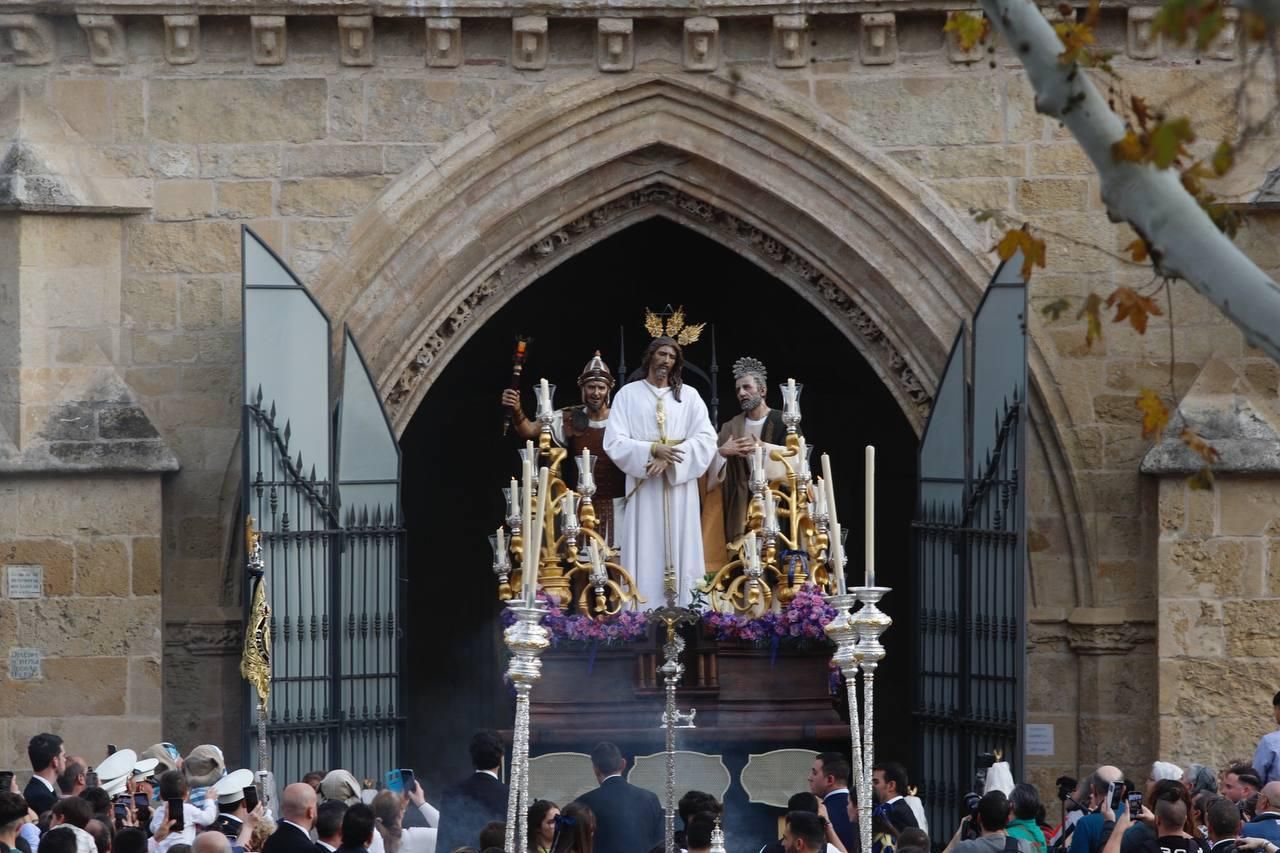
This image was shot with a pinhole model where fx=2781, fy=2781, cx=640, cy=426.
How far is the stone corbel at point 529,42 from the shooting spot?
48.2 ft

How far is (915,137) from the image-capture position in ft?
48.8

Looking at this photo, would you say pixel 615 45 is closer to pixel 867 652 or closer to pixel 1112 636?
pixel 1112 636

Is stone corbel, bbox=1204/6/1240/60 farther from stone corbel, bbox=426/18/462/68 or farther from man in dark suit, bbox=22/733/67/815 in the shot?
man in dark suit, bbox=22/733/67/815

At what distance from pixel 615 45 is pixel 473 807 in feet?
17.5

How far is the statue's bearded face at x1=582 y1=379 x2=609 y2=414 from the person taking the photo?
48.4 feet

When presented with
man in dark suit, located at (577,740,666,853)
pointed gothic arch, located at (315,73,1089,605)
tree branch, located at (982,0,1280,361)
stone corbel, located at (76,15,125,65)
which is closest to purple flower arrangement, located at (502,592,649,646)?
pointed gothic arch, located at (315,73,1089,605)

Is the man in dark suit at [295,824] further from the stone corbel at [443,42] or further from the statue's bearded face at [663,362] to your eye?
the stone corbel at [443,42]

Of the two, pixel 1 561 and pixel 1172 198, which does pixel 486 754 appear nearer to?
pixel 1 561

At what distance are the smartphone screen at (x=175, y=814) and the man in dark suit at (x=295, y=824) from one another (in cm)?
78

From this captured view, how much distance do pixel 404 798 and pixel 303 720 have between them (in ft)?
11.7

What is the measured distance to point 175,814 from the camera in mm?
9734

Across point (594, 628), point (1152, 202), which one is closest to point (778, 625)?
point (594, 628)

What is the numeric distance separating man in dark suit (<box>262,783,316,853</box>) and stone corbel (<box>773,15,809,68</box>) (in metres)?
6.81

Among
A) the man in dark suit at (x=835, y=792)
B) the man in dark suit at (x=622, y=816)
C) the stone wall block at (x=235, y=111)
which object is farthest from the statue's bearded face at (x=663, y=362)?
the man in dark suit at (x=622, y=816)
